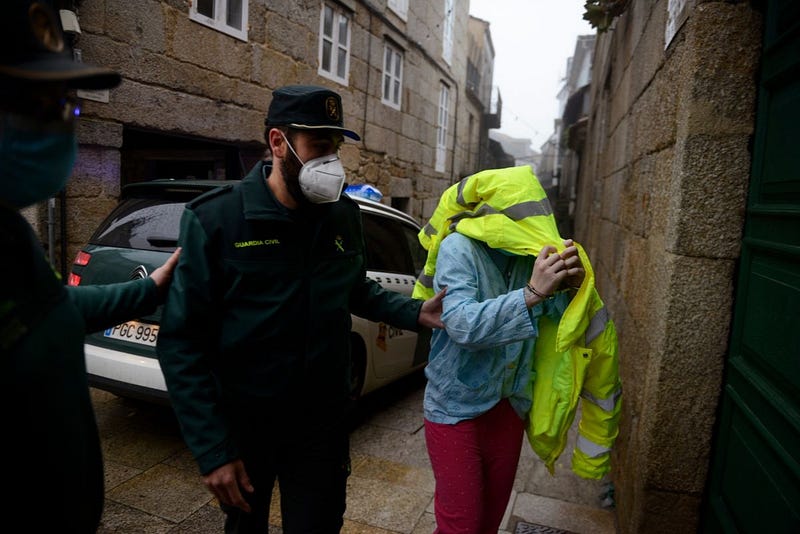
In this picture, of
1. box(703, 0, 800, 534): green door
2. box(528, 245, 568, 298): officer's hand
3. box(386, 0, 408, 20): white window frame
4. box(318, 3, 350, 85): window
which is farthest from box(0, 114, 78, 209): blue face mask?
box(386, 0, 408, 20): white window frame

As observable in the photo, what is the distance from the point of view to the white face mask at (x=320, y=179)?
2014 millimetres

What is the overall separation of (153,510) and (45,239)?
343 cm

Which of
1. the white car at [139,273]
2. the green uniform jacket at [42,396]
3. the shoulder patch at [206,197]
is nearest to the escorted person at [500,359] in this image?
the shoulder patch at [206,197]

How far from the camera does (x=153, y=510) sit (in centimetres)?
310

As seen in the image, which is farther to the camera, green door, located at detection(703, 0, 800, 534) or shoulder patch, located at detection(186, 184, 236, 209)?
shoulder patch, located at detection(186, 184, 236, 209)

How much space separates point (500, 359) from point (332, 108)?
3.73 ft

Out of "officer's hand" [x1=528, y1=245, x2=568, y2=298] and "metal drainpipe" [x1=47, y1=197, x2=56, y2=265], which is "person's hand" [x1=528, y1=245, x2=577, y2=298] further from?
"metal drainpipe" [x1=47, y1=197, x2=56, y2=265]

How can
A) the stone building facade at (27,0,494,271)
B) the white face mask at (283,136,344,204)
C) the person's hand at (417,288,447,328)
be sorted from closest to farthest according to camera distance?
the white face mask at (283,136,344,204), the person's hand at (417,288,447,328), the stone building facade at (27,0,494,271)

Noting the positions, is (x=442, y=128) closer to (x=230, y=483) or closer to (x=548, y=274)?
(x=548, y=274)

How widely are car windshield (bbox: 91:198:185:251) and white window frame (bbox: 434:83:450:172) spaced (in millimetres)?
12079

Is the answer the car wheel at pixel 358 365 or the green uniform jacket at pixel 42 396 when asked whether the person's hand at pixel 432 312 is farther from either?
the car wheel at pixel 358 365

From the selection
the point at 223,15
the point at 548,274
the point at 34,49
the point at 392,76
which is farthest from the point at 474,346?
the point at 392,76

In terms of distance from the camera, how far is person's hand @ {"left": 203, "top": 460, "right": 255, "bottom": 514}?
177 centimetres

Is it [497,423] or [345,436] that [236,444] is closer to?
[345,436]
